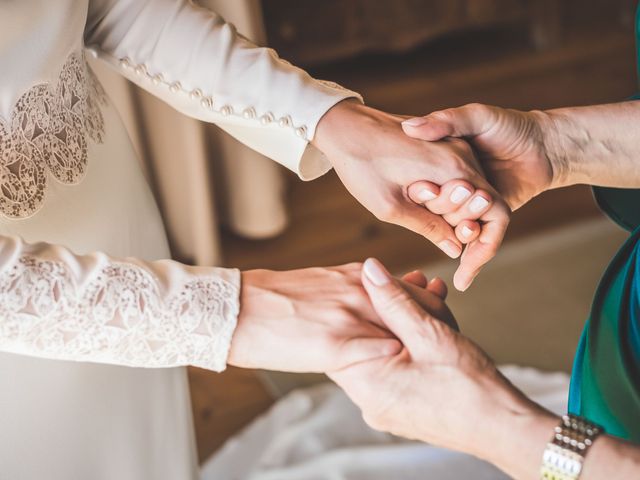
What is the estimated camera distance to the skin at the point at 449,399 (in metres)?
0.75

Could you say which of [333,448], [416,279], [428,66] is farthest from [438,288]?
[428,66]

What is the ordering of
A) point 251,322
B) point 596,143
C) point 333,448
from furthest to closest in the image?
point 333,448 → point 596,143 → point 251,322

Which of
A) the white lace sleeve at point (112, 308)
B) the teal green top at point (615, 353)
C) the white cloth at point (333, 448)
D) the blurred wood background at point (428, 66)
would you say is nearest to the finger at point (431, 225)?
the teal green top at point (615, 353)

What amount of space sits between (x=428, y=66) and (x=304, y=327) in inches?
116

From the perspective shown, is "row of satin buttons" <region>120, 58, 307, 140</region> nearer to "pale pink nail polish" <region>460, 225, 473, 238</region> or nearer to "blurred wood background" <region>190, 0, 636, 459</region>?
"pale pink nail polish" <region>460, 225, 473, 238</region>

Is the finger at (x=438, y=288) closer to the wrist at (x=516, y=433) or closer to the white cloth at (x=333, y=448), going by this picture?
the wrist at (x=516, y=433)

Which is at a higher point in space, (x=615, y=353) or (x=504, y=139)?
(x=504, y=139)

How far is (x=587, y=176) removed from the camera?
1.12 metres

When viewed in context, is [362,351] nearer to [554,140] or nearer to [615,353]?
[615,353]

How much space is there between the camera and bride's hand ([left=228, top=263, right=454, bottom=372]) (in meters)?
0.85

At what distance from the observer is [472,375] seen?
81 cm

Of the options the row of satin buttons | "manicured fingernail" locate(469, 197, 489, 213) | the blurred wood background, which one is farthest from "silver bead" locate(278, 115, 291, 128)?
the blurred wood background

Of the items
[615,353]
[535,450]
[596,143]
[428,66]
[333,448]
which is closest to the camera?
[535,450]

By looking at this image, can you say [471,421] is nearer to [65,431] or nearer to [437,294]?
[437,294]
